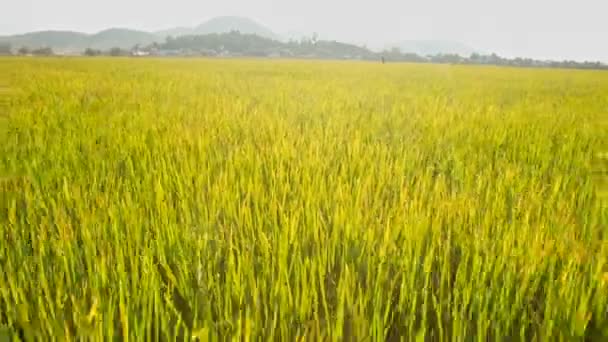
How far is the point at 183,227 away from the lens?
1.32m

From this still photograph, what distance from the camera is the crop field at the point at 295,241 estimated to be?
88cm

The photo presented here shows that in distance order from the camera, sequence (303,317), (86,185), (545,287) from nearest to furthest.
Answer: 1. (303,317)
2. (545,287)
3. (86,185)

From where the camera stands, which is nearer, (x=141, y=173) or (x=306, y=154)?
(x=141, y=173)

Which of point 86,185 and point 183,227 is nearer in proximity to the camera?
point 183,227

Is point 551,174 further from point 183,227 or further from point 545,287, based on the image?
point 183,227

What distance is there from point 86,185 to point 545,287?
5.72 ft

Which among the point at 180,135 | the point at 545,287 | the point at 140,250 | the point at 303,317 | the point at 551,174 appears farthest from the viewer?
the point at 180,135

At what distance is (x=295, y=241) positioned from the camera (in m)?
1.17

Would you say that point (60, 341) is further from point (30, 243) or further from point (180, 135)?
point (180, 135)

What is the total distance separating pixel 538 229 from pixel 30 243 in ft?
5.12

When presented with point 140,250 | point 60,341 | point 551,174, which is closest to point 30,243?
point 140,250

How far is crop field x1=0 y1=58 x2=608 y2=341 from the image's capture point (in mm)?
877

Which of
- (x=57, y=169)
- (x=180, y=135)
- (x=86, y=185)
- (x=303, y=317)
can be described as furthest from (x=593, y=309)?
(x=180, y=135)

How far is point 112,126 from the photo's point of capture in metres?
3.14
